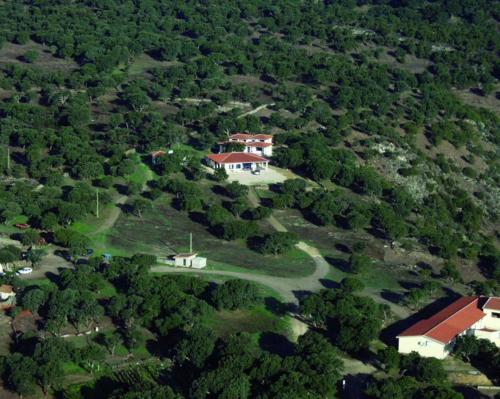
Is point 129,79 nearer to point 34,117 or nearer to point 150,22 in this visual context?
point 34,117

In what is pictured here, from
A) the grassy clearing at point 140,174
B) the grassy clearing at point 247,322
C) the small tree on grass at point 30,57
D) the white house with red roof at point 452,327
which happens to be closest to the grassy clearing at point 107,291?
the grassy clearing at point 247,322

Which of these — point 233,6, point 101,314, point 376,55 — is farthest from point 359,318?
point 233,6

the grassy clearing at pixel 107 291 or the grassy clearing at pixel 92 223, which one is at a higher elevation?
the grassy clearing at pixel 107 291

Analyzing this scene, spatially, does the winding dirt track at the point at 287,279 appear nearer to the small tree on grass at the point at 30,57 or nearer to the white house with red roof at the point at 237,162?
the white house with red roof at the point at 237,162

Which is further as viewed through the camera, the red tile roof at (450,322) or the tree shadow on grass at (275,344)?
the tree shadow on grass at (275,344)

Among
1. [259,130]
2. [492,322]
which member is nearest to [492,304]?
[492,322]

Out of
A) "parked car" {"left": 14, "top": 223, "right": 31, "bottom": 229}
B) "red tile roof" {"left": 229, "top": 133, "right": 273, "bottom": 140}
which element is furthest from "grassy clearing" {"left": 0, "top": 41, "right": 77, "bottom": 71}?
"parked car" {"left": 14, "top": 223, "right": 31, "bottom": 229}

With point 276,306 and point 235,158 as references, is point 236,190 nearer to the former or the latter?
point 235,158
